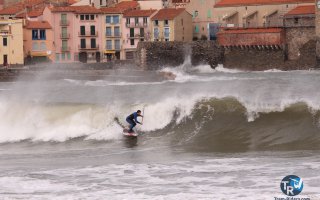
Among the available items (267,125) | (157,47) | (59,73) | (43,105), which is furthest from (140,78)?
(267,125)

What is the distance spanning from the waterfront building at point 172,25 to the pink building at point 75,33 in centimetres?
549

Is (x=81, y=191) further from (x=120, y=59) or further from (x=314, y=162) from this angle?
(x=120, y=59)

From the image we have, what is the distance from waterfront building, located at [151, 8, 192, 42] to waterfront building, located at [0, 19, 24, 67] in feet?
38.6

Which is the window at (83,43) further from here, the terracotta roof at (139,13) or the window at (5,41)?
the window at (5,41)

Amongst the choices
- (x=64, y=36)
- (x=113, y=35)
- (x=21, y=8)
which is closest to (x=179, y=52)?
(x=113, y=35)

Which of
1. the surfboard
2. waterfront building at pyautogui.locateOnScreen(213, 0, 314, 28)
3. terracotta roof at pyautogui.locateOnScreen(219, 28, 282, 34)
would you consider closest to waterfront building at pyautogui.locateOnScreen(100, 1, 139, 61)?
waterfront building at pyautogui.locateOnScreen(213, 0, 314, 28)

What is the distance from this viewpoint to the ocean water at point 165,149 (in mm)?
21812

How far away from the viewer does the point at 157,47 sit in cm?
8869

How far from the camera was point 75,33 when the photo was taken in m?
94.2

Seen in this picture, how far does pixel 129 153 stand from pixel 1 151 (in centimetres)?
415

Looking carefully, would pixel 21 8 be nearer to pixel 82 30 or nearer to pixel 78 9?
pixel 78 9

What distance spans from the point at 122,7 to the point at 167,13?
6.67 metres

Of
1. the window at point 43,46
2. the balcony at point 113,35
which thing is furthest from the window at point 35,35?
the balcony at point 113,35

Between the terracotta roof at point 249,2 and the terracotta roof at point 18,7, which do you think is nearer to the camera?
the terracotta roof at point 249,2
